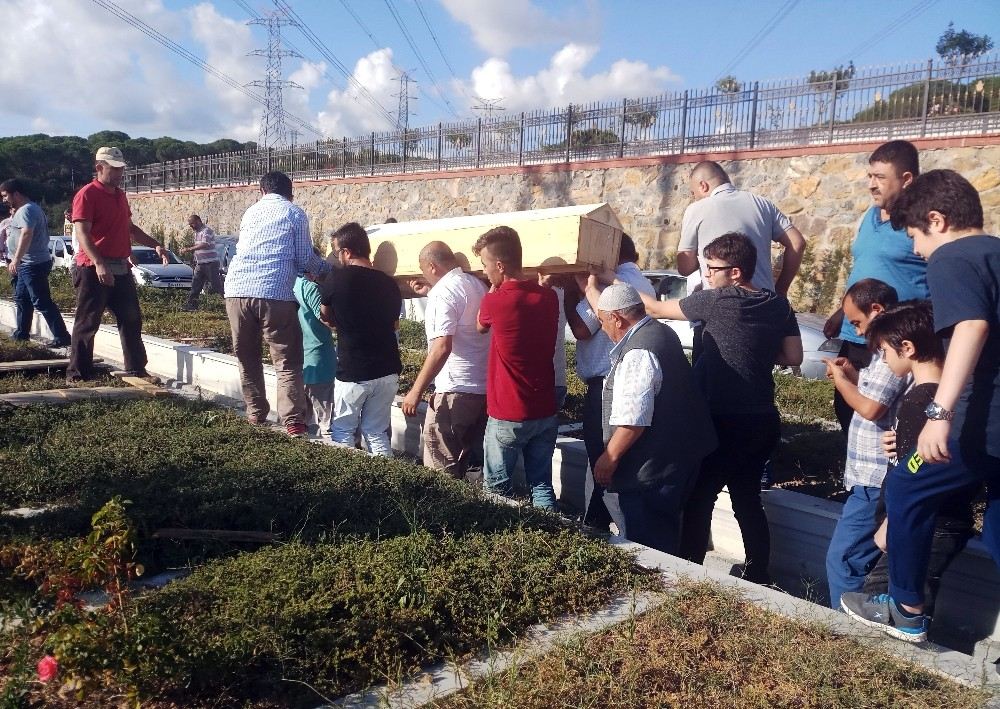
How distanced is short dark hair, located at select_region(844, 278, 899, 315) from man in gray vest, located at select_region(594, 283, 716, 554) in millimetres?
901

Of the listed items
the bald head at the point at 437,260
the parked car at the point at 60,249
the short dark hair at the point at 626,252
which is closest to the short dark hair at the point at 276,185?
the bald head at the point at 437,260

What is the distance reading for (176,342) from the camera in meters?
9.74

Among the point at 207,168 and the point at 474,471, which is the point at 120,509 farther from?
the point at 207,168

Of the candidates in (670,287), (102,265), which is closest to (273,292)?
(102,265)

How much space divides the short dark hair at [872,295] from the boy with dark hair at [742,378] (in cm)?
32

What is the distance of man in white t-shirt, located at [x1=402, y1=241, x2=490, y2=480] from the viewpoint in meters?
5.16

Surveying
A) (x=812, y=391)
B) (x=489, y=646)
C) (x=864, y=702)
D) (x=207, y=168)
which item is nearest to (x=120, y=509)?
(x=489, y=646)

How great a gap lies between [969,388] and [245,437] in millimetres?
4324

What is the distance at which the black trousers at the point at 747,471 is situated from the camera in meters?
4.28

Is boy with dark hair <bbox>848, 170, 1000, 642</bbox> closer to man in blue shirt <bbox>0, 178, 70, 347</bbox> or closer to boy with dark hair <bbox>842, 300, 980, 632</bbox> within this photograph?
boy with dark hair <bbox>842, 300, 980, 632</bbox>

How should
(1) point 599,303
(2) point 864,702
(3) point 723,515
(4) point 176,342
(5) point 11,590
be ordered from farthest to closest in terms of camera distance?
(4) point 176,342, (3) point 723,515, (1) point 599,303, (5) point 11,590, (2) point 864,702

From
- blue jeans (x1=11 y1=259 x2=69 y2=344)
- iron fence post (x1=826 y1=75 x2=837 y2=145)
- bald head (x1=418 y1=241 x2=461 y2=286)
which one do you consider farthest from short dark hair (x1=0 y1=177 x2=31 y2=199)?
iron fence post (x1=826 y1=75 x2=837 y2=145)

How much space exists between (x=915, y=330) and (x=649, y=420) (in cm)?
122

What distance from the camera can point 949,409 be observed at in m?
2.98
